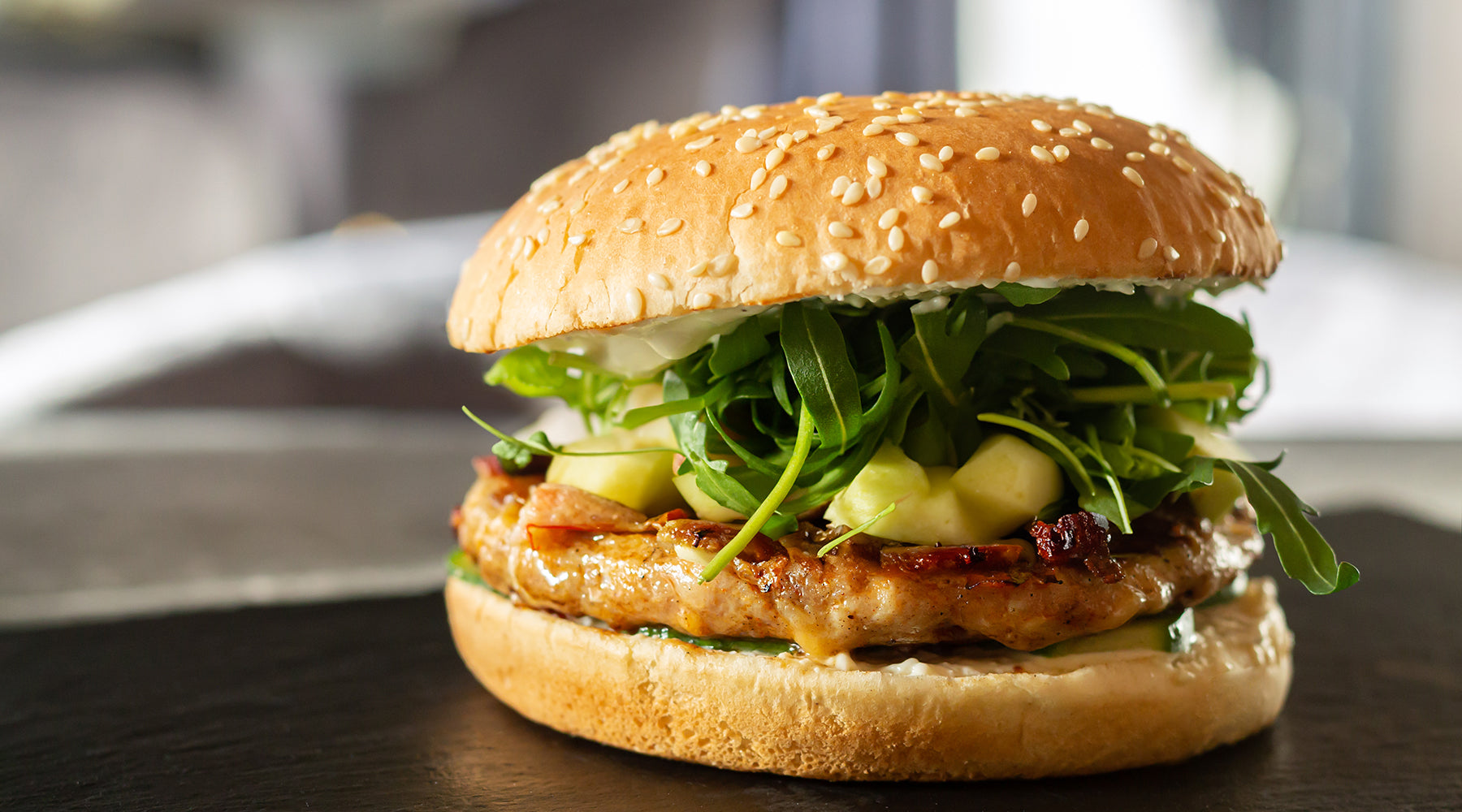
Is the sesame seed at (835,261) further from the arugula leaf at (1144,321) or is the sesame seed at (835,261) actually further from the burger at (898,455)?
the arugula leaf at (1144,321)

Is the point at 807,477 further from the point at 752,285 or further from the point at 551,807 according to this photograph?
the point at 551,807

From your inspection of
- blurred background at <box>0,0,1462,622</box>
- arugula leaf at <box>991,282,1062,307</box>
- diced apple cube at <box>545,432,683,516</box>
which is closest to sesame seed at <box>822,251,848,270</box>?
arugula leaf at <box>991,282,1062,307</box>

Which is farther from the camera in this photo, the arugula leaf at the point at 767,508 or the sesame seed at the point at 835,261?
the arugula leaf at the point at 767,508

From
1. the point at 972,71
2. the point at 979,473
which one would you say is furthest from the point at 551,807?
the point at 972,71

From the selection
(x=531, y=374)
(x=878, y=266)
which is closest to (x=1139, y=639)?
(x=878, y=266)

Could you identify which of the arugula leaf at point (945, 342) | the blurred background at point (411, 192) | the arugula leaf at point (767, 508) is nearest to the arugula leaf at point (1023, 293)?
the arugula leaf at point (945, 342)

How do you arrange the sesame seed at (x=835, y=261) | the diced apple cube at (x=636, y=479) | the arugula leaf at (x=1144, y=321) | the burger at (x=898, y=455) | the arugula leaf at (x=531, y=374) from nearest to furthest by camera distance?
the sesame seed at (x=835, y=261) → the burger at (x=898, y=455) → the arugula leaf at (x=1144, y=321) → the diced apple cube at (x=636, y=479) → the arugula leaf at (x=531, y=374)

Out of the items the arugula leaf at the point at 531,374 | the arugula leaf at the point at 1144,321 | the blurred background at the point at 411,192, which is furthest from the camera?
the blurred background at the point at 411,192
